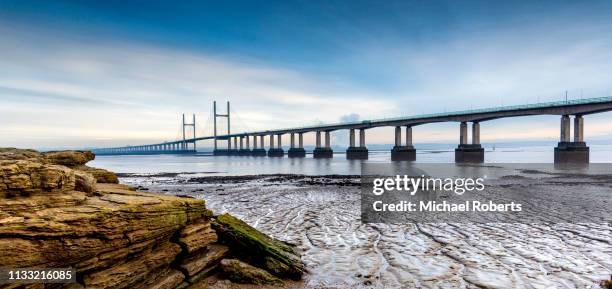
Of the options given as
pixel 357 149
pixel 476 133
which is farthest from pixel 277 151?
pixel 476 133

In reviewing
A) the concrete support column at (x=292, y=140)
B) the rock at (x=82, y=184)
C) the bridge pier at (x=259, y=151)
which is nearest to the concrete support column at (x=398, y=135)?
the concrete support column at (x=292, y=140)

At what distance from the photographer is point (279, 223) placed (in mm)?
14797

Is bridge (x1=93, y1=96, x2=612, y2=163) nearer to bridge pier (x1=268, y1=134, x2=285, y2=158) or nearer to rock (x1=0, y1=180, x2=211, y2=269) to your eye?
bridge pier (x1=268, y1=134, x2=285, y2=158)

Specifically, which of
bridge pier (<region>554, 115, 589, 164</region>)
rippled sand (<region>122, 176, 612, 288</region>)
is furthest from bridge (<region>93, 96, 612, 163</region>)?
rippled sand (<region>122, 176, 612, 288</region>)

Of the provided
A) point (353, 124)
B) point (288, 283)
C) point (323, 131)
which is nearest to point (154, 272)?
point (288, 283)

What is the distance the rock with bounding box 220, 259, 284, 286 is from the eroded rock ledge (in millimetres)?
24

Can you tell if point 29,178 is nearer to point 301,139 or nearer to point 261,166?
point 261,166

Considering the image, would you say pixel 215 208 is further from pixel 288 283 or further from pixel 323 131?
pixel 323 131

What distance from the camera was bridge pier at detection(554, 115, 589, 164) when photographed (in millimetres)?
70625

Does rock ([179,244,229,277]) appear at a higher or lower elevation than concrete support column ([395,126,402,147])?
lower

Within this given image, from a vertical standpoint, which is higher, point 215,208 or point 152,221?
point 152,221

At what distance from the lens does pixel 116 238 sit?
643cm

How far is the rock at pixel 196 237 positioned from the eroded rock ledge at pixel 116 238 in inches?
1.0

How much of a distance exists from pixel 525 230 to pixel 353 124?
108433 millimetres
